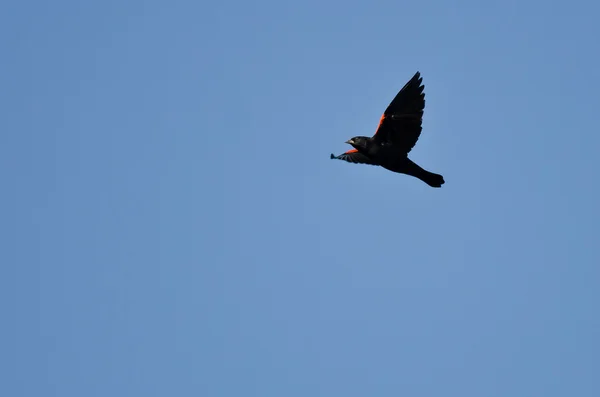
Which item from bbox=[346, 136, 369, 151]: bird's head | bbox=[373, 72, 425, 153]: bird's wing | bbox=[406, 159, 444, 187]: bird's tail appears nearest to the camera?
bbox=[373, 72, 425, 153]: bird's wing

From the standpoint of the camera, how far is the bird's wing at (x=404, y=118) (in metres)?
51.8

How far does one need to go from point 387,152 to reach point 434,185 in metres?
2.08

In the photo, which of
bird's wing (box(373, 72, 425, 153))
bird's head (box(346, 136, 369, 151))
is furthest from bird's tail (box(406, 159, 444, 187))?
bird's head (box(346, 136, 369, 151))

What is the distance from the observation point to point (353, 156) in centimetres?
5381

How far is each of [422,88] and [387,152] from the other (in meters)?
2.43

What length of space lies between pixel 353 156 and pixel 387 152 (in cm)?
148

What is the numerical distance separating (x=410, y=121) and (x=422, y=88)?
3.67ft

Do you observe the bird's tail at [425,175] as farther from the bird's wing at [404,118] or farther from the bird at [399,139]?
the bird's wing at [404,118]

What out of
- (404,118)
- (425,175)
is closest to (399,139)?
(404,118)

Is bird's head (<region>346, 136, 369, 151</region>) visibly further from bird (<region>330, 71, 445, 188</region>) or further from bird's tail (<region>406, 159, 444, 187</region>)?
bird's tail (<region>406, 159, 444, 187</region>)

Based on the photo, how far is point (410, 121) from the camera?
52.1 m

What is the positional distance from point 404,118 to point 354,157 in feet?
8.29

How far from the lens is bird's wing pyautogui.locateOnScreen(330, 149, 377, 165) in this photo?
53438 millimetres

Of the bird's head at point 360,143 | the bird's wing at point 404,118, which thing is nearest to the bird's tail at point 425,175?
the bird's wing at point 404,118
